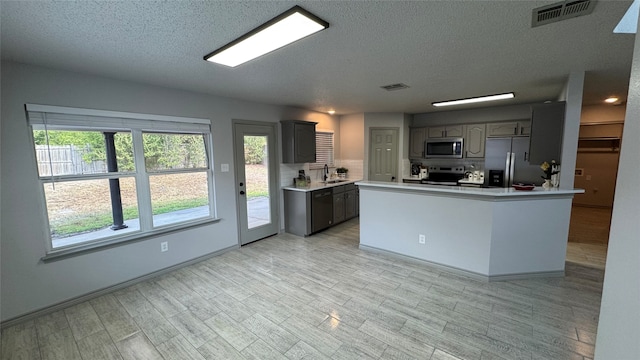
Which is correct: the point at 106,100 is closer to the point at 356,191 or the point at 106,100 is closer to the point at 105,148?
the point at 105,148

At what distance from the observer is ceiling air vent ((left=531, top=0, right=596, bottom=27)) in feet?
5.15

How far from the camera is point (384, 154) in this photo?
19.8 ft

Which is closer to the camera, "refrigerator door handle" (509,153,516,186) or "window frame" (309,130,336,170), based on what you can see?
"refrigerator door handle" (509,153,516,186)

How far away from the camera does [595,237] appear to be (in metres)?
4.48

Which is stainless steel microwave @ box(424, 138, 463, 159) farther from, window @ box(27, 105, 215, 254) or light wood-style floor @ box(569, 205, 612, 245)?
window @ box(27, 105, 215, 254)

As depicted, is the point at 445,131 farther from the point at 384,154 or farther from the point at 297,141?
the point at 297,141

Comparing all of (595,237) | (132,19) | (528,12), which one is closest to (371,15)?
(528,12)

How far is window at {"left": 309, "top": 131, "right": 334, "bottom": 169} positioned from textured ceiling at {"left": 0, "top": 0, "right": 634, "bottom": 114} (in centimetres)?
239

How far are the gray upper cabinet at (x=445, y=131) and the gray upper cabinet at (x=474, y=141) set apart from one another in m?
0.15

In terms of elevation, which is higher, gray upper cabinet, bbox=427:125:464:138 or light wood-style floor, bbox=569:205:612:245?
gray upper cabinet, bbox=427:125:464:138

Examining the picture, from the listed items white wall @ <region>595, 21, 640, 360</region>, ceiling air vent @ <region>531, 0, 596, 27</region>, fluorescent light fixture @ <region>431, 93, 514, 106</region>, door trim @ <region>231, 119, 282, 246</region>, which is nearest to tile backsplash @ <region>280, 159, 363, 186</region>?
door trim @ <region>231, 119, 282, 246</region>

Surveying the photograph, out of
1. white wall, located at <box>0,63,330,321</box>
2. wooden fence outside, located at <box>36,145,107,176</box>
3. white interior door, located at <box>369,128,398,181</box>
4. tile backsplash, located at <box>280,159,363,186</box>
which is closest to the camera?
white wall, located at <box>0,63,330,321</box>

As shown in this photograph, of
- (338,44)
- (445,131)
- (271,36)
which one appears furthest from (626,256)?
(445,131)

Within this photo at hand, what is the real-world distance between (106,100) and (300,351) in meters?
3.30
